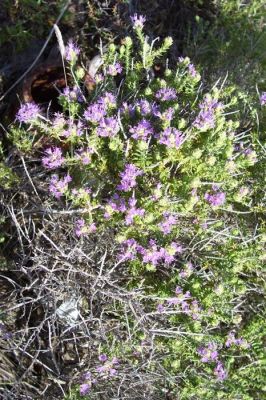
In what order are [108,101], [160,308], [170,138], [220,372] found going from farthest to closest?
1. [220,372]
2. [160,308]
3. [108,101]
4. [170,138]

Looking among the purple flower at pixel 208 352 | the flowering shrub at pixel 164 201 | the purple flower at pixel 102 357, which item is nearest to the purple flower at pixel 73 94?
the flowering shrub at pixel 164 201

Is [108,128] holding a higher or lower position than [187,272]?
higher

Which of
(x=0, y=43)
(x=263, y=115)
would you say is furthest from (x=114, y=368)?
(x=0, y=43)

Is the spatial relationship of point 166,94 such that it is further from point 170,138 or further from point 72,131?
point 72,131

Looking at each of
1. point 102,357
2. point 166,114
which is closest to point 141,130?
point 166,114

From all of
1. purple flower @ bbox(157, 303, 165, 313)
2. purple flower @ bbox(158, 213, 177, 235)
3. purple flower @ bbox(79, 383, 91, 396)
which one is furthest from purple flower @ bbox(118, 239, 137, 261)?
purple flower @ bbox(79, 383, 91, 396)

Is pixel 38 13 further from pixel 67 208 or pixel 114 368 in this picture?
pixel 114 368

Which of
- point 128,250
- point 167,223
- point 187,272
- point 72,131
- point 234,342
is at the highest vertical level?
point 72,131
